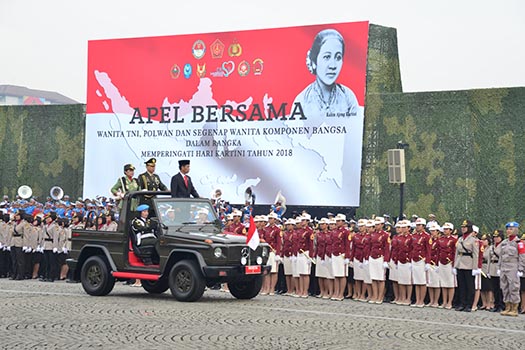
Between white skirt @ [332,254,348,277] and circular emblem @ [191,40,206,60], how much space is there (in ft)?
57.5

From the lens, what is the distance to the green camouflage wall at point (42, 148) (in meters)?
43.2

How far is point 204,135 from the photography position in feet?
125

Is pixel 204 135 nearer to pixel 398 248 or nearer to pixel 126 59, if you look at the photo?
pixel 126 59

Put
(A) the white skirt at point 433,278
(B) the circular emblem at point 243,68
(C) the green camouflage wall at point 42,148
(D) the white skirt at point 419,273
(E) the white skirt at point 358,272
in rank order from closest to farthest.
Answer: (A) the white skirt at point 433,278, (D) the white skirt at point 419,273, (E) the white skirt at point 358,272, (B) the circular emblem at point 243,68, (C) the green camouflage wall at point 42,148

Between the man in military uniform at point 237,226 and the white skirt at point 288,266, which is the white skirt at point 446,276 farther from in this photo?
the man in military uniform at point 237,226

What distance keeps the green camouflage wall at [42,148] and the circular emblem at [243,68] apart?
29.2 ft

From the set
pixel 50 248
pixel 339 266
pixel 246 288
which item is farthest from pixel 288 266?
pixel 50 248

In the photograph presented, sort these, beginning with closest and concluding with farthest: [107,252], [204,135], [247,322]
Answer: [247,322]
[107,252]
[204,135]

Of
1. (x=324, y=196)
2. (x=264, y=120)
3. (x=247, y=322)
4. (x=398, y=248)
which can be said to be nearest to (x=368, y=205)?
(x=324, y=196)

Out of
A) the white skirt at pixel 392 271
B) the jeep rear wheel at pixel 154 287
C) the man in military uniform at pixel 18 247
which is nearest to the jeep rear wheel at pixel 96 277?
the jeep rear wheel at pixel 154 287

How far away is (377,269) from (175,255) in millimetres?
4783

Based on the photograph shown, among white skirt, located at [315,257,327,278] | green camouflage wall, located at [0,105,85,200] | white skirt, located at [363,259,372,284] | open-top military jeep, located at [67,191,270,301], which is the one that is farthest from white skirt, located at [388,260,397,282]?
green camouflage wall, located at [0,105,85,200]

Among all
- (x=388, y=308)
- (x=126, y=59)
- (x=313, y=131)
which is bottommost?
(x=388, y=308)

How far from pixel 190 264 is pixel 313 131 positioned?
17134mm
